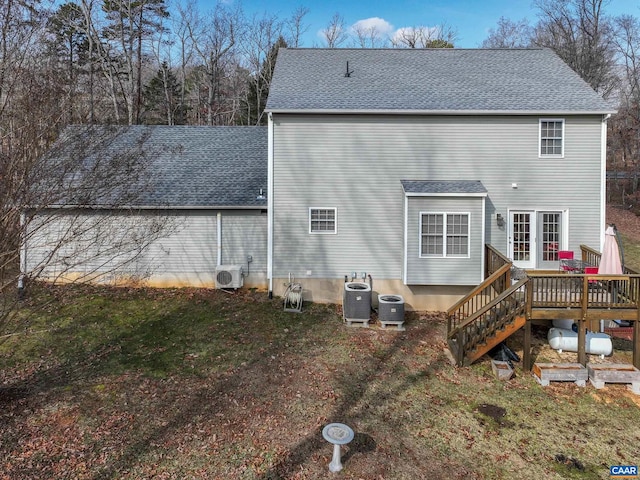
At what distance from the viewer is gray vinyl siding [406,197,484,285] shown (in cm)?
1011

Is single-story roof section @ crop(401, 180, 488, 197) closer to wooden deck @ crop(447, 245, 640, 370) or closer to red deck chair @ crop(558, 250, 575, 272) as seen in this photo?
red deck chair @ crop(558, 250, 575, 272)

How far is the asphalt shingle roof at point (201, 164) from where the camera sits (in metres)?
12.1

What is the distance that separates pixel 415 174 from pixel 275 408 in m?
7.53

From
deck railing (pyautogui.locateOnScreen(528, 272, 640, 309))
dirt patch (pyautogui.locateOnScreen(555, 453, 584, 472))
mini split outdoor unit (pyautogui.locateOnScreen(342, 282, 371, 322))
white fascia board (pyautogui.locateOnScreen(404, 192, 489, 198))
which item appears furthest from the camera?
white fascia board (pyautogui.locateOnScreen(404, 192, 489, 198))

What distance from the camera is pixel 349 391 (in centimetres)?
666

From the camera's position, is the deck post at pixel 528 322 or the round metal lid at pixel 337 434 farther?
the deck post at pixel 528 322

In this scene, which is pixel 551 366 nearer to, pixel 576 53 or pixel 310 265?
pixel 310 265

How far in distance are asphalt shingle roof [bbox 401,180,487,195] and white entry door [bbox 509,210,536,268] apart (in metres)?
1.48

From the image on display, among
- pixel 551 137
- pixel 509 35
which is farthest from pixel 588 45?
pixel 551 137

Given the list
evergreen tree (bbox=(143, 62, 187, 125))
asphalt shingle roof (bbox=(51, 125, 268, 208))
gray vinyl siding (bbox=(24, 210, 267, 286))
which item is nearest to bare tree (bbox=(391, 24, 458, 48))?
evergreen tree (bbox=(143, 62, 187, 125))

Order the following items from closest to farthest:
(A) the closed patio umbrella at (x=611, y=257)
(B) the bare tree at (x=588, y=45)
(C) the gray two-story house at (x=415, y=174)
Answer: (A) the closed patio umbrella at (x=611, y=257) → (C) the gray two-story house at (x=415, y=174) → (B) the bare tree at (x=588, y=45)

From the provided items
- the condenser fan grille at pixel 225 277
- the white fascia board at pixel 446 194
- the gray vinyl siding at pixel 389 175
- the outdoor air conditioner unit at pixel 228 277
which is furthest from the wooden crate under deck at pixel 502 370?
the condenser fan grille at pixel 225 277

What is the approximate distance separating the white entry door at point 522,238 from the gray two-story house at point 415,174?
0.09 ft

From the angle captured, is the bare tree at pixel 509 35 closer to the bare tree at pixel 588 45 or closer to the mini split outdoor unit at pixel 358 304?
the bare tree at pixel 588 45
